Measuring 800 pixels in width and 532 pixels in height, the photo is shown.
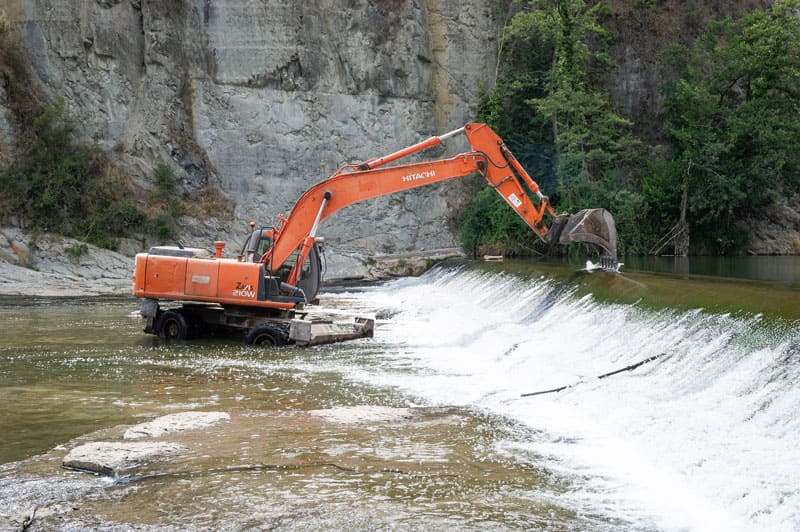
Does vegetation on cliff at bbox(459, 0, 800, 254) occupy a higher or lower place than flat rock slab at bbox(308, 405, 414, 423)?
higher

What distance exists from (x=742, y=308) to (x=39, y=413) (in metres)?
8.77

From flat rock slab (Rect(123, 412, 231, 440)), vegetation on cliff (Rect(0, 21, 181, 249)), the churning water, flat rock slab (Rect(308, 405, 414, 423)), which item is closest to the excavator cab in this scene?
the churning water

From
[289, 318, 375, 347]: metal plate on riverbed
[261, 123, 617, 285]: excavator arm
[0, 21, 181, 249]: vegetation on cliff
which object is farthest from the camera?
[0, 21, 181, 249]: vegetation on cliff

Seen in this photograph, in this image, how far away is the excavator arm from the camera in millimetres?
16797

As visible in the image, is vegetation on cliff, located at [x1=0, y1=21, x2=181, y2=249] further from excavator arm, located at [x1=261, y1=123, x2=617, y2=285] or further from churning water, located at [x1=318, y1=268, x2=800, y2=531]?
churning water, located at [x1=318, y1=268, x2=800, y2=531]

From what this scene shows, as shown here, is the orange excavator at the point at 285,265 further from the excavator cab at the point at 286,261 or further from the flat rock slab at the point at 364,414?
the flat rock slab at the point at 364,414

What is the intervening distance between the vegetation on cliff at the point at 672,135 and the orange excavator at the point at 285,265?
48.8ft

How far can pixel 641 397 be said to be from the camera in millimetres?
9703

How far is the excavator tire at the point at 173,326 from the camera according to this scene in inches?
653

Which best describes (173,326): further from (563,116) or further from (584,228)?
(563,116)

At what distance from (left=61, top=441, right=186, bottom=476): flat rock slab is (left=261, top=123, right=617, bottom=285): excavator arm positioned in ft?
28.3

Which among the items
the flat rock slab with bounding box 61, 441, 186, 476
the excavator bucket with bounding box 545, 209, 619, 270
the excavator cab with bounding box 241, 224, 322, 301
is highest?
the excavator bucket with bounding box 545, 209, 619, 270

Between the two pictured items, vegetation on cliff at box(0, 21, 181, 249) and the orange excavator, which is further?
vegetation on cliff at box(0, 21, 181, 249)

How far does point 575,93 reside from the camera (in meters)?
33.2
